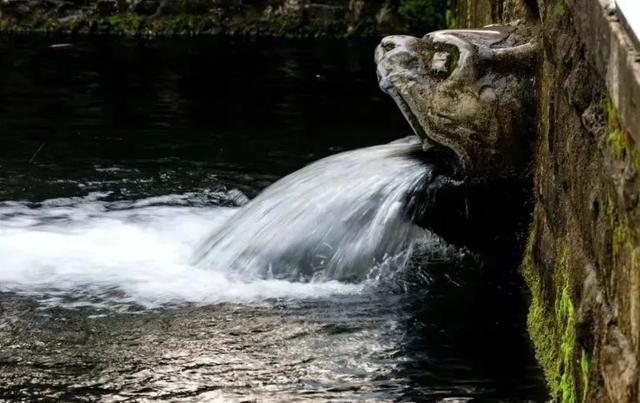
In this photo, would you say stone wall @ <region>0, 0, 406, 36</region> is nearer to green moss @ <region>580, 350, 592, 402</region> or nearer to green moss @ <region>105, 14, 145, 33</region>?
green moss @ <region>105, 14, 145, 33</region>

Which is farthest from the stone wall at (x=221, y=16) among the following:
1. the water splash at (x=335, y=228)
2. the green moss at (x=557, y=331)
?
the green moss at (x=557, y=331)

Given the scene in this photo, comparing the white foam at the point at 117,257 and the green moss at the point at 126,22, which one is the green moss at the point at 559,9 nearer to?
the white foam at the point at 117,257

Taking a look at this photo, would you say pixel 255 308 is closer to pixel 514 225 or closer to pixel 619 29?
pixel 514 225

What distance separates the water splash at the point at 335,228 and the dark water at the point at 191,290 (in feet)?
0.72

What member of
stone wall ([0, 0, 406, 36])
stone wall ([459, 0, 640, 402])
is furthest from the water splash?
stone wall ([0, 0, 406, 36])

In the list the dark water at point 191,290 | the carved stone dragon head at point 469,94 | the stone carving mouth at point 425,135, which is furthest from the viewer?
the stone carving mouth at point 425,135

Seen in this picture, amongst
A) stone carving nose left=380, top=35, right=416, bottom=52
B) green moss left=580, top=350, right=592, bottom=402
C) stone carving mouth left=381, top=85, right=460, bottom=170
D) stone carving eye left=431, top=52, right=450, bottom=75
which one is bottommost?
green moss left=580, top=350, right=592, bottom=402

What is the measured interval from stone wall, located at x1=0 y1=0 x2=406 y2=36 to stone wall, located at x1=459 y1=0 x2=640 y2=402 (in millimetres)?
10378

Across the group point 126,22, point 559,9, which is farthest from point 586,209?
point 126,22

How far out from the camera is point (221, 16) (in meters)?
17.1

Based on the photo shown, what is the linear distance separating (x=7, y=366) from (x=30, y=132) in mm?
5449

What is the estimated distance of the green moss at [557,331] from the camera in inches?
193

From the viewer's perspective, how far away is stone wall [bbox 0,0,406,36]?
55.3ft

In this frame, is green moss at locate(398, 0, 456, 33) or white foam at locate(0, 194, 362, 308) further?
green moss at locate(398, 0, 456, 33)
